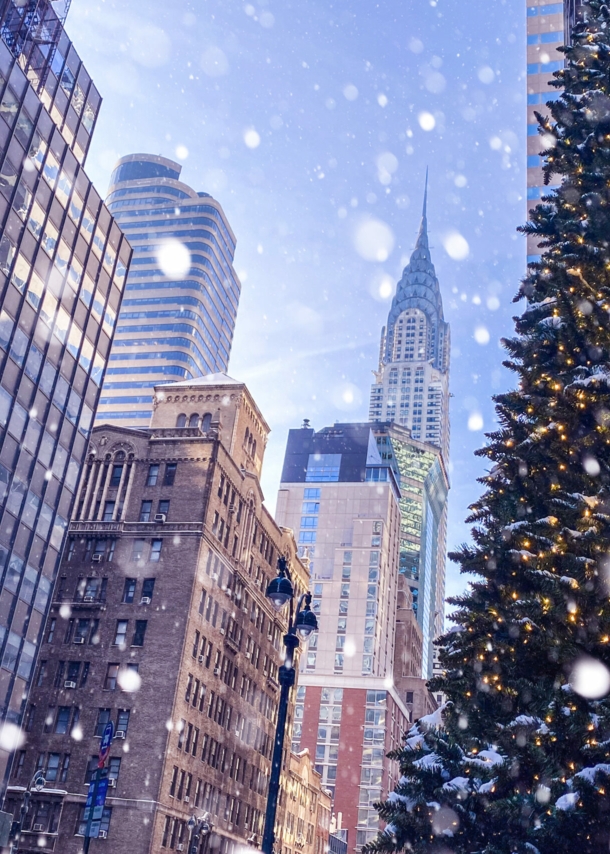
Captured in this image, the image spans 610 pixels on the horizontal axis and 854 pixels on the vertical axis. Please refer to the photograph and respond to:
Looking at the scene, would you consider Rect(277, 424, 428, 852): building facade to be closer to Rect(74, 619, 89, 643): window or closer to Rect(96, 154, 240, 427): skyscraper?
Rect(96, 154, 240, 427): skyscraper

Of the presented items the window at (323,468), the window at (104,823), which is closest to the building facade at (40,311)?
the window at (104,823)

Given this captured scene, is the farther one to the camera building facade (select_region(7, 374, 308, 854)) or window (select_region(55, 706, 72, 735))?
window (select_region(55, 706, 72, 735))

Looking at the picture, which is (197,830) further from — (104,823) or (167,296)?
(167,296)

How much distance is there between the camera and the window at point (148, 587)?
192ft

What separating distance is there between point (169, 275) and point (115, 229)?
380 ft

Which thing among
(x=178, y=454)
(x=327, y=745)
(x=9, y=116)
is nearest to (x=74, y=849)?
(x=178, y=454)

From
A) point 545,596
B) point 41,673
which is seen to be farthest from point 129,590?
point 545,596

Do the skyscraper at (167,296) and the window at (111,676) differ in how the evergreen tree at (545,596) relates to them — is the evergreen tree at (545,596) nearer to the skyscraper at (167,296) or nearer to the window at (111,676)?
the window at (111,676)

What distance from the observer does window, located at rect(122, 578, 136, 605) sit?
58688mm

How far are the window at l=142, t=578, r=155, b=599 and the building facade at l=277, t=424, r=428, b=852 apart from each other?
196 feet

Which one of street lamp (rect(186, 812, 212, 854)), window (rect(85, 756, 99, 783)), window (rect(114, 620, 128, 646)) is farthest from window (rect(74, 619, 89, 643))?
street lamp (rect(186, 812, 212, 854))

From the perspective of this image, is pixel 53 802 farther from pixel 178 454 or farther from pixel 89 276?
pixel 89 276

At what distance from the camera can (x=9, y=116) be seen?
40.8 meters

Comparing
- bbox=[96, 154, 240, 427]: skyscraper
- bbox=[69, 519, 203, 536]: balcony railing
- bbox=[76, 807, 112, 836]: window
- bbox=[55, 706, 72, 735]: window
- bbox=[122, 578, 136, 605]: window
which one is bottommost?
bbox=[76, 807, 112, 836]: window
